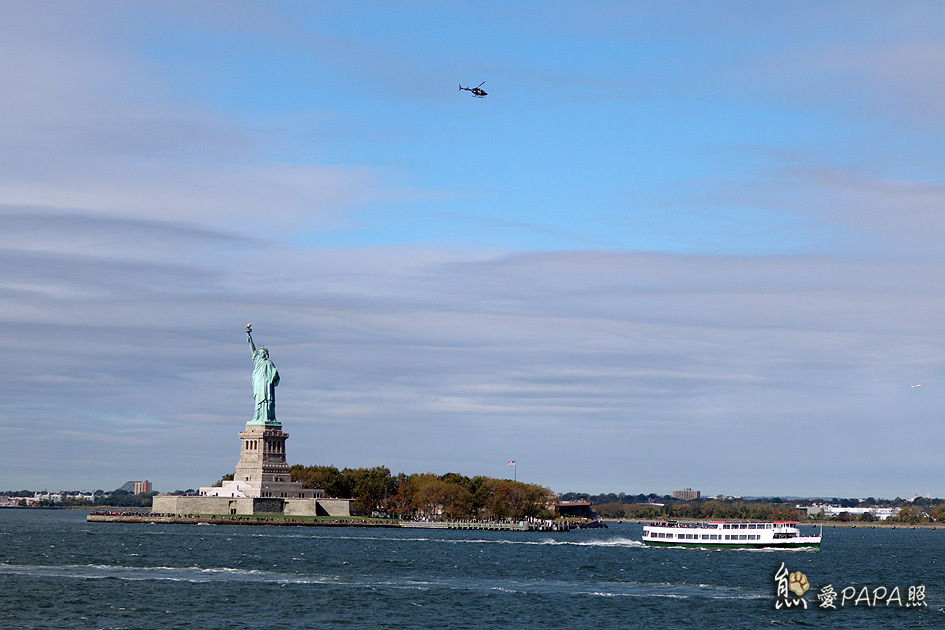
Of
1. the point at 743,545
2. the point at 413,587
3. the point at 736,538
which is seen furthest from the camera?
the point at 736,538

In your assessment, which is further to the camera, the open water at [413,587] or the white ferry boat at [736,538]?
the white ferry boat at [736,538]

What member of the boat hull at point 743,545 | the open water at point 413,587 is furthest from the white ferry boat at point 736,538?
the open water at point 413,587

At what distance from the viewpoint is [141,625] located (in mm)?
73750

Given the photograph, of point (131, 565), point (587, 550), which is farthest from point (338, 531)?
point (131, 565)

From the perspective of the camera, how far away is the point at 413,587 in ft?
317

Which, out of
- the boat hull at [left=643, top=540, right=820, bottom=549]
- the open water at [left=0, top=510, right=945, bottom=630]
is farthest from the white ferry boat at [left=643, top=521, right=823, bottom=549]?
the open water at [left=0, top=510, right=945, bottom=630]

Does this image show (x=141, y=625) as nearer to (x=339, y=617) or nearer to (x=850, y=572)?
(x=339, y=617)

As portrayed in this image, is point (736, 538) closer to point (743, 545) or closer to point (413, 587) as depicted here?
point (743, 545)

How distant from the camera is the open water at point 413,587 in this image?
3105 inches

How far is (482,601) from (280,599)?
13622mm

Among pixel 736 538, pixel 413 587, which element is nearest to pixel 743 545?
pixel 736 538

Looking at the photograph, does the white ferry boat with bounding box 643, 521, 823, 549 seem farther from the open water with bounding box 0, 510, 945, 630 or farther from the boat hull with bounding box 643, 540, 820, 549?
the open water with bounding box 0, 510, 945, 630

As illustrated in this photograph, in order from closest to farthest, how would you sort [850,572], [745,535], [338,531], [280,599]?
[280,599], [850,572], [745,535], [338,531]

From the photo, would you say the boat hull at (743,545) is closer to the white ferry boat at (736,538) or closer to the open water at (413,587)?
the white ferry boat at (736,538)
